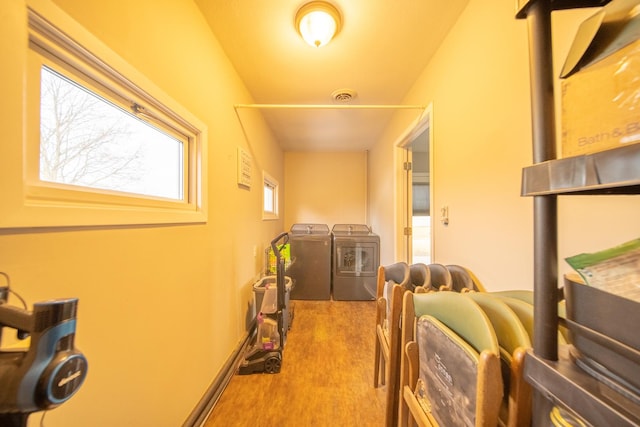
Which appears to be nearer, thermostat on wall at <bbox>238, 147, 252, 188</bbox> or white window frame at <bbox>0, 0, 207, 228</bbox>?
white window frame at <bbox>0, 0, 207, 228</bbox>

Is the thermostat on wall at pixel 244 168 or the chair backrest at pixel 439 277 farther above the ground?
the thermostat on wall at pixel 244 168

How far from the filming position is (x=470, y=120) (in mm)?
1205

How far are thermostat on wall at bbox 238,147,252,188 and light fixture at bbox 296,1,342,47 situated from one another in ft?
3.35

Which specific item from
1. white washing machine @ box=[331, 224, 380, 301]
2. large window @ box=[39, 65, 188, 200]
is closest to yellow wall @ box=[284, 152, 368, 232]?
white washing machine @ box=[331, 224, 380, 301]

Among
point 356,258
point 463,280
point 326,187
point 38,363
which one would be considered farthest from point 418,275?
point 326,187

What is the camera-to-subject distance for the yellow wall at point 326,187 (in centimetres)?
423

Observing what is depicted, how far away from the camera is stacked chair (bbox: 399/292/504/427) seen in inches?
19.3

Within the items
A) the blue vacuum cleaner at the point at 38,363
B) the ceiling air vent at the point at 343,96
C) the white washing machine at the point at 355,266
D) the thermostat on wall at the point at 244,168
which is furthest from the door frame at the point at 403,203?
the blue vacuum cleaner at the point at 38,363

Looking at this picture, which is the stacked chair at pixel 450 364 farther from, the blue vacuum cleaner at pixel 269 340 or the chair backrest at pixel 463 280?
the blue vacuum cleaner at pixel 269 340

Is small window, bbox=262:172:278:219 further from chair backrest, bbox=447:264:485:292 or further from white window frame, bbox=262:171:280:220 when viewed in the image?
chair backrest, bbox=447:264:485:292

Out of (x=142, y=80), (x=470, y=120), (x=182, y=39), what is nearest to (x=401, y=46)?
(x=470, y=120)

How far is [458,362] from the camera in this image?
0.59 m

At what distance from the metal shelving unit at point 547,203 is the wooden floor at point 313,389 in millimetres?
1304

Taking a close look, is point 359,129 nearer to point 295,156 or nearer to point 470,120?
point 295,156
